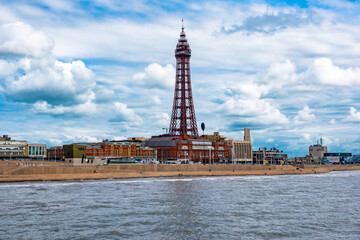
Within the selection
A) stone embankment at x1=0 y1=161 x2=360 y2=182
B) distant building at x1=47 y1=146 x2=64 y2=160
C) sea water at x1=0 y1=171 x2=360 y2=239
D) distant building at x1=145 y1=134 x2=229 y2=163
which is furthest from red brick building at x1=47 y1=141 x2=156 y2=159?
sea water at x1=0 y1=171 x2=360 y2=239

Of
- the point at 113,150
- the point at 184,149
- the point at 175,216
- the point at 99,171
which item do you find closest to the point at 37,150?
the point at 113,150

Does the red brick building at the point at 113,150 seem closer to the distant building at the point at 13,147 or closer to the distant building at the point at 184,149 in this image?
the distant building at the point at 184,149

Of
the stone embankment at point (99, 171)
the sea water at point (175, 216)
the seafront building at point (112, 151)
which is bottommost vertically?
the sea water at point (175, 216)

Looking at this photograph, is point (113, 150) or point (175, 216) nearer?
point (175, 216)

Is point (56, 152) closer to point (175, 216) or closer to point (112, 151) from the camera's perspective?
point (112, 151)

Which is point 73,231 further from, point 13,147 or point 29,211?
point 13,147

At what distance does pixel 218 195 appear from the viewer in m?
56.7

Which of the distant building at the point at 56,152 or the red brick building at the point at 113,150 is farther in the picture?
the distant building at the point at 56,152

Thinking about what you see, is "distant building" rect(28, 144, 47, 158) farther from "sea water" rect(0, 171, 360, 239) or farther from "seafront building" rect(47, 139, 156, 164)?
"sea water" rect(0, 171, 360, 239)

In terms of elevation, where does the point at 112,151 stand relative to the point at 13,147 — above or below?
below

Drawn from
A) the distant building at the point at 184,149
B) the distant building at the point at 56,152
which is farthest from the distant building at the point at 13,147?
the distant building at the point at 184,149

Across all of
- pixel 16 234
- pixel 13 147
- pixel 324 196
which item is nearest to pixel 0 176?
pixel 16 234

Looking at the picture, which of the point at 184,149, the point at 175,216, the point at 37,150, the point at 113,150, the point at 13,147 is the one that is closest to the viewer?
the point at 175,216

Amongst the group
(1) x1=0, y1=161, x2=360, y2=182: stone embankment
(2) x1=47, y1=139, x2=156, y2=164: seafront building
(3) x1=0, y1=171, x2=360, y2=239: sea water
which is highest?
(2) x1=47, y1=139, x2=156, y2=164: seafront building
